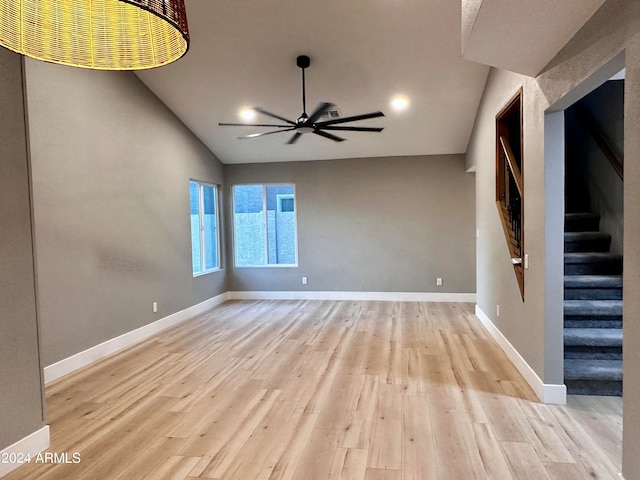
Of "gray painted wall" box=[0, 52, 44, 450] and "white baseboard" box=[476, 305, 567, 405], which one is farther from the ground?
"gray painted wall" box=[0, 52, 44, 450]

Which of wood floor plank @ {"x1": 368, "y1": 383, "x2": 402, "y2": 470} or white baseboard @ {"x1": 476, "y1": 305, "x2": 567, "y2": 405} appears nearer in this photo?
wood floor plank @ {"x1": 368, "y1": 383, "x2": 402, "y2": 470}

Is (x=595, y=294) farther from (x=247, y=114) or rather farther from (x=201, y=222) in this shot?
(x=201, y=222)

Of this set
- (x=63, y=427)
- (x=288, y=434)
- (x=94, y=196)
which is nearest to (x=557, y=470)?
(x=288, y=434)

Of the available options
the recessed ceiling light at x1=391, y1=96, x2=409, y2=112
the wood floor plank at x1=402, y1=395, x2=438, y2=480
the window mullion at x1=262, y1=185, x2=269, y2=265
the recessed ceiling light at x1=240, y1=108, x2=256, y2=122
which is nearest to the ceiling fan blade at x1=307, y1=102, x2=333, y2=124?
the recessed ceiling light at x1=391, y1=96, x2=409, y2=112

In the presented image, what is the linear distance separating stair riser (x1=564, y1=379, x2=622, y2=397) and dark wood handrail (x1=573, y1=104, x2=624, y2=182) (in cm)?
206

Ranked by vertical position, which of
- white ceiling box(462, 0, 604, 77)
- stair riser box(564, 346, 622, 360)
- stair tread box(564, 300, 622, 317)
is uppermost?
white ceiling box(462, 0, 604, 77)

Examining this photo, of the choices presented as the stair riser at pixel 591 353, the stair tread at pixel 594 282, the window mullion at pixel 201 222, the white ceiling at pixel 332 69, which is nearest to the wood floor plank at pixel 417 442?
the stair riser at pixel 591 353

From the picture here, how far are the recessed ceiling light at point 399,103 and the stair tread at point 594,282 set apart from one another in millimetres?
2978

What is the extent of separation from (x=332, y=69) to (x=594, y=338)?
151 inches

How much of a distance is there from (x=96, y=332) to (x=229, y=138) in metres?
3.63

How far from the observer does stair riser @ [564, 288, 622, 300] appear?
3.64 m

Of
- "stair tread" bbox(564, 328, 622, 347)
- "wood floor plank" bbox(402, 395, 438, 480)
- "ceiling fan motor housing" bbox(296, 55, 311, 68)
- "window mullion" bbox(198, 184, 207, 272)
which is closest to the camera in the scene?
"wood floor plank" bbox(402, 395, 438, 480)

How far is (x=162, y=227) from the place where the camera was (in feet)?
17.4

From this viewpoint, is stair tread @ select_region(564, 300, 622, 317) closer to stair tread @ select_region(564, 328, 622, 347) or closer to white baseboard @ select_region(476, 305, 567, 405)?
stair tread @ select_region(564, 328, 622, 347)
